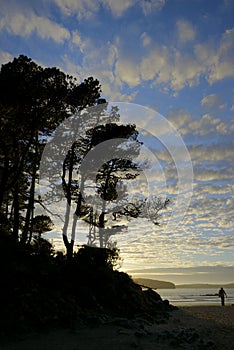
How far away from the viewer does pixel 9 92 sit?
698 inches

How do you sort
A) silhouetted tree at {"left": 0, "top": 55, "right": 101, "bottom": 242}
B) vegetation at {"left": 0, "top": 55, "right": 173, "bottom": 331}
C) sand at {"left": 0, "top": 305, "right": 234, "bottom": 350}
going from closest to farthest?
sand at {"left": 0, "top": 305, "right": 234, "bottom": 350}
vegetation at {"left": 0, "top": 55, "right": 173, "bottom": 331}
silhouetted tree at {"left": 0, "top": 55, "right": 101, "bottom": 242}

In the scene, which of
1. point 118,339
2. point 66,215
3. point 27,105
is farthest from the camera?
point 66,215

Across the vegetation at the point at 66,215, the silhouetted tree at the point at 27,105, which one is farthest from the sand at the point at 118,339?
the silhouetted tree at the point at 27,105

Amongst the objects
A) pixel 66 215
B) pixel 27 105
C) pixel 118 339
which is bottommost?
pixel 118 339

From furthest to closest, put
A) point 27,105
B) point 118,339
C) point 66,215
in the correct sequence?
point 66,215, point 27,105, point 118,339

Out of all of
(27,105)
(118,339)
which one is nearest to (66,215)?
(27,105)

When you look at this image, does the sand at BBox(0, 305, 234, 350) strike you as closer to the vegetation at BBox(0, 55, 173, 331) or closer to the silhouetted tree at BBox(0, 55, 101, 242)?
the vegetation at BBox(0, 55, 173, 331)

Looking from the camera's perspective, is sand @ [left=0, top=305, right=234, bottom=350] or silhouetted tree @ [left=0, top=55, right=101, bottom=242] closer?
sand @ [left=0, top=305, right=234, bottom=350]

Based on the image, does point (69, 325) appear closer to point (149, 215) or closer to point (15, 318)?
point (15, 318)

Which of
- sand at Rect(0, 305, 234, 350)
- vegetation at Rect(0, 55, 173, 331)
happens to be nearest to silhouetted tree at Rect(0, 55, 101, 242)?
vegetation at Rect(0, 55, 173, 331)

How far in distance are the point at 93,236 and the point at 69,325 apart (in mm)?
14329

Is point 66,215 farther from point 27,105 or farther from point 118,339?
point 118,339

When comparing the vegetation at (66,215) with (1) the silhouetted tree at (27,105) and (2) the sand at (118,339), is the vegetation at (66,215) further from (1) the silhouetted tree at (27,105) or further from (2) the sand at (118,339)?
(2) the sand at (118,339)

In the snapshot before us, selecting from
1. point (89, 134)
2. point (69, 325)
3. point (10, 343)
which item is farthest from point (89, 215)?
point (10, 343)
